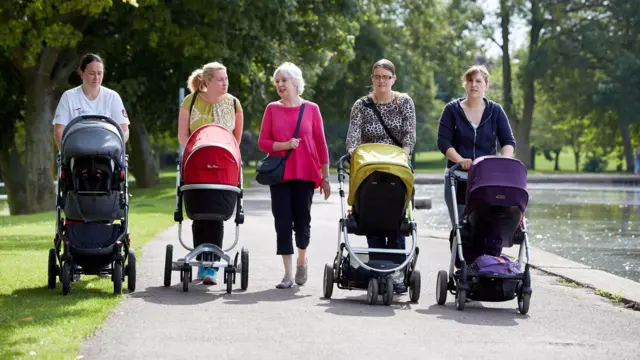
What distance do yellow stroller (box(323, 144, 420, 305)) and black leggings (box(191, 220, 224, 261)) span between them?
3.75 ft

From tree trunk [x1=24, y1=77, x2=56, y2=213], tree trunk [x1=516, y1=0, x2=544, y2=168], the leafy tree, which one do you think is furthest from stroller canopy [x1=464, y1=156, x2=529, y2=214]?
tree trunk [x1=516, y1=0, x2=544, y2=168]

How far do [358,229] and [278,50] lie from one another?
2518 cm

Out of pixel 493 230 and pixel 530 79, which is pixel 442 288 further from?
pixel 530 79

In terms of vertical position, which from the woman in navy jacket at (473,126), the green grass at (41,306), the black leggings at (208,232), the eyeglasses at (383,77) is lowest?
the green grass at (41,306)

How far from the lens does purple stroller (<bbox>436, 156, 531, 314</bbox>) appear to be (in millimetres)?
9266

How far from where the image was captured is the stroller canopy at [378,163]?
955 cm

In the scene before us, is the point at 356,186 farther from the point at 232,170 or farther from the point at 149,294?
the point at 149,294

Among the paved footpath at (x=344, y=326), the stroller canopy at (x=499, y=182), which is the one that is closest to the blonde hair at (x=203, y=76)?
the paved footpath at (x=344, y=326)

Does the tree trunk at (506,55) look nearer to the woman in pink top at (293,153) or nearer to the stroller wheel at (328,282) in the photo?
the woman in pink top at (293,153)

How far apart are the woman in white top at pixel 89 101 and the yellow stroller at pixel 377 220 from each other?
6.45 ft

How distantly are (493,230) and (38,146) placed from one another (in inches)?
826

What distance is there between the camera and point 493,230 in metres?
9.61

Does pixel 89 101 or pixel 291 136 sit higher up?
pixel 89 101

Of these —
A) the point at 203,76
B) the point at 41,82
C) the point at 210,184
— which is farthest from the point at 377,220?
the point at 41,82
